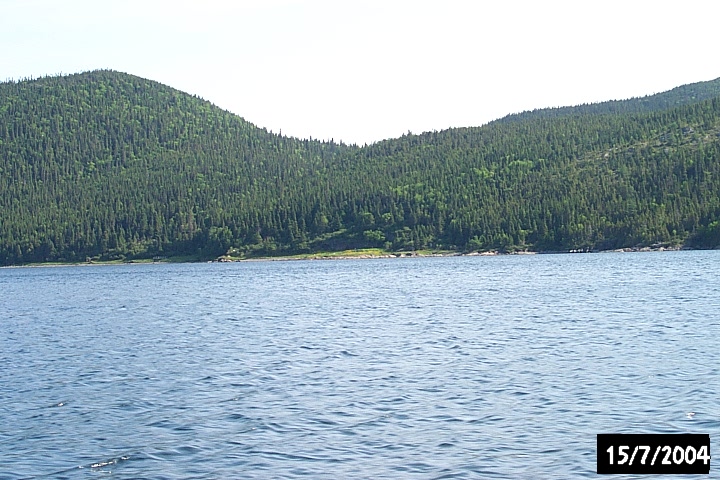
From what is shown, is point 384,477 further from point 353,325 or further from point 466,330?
point 353,325

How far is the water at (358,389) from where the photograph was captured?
28859mm

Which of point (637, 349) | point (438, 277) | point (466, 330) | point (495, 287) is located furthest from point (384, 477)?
point (438, 277)

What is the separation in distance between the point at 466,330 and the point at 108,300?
6169 cm

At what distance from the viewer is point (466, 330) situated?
198 ft
